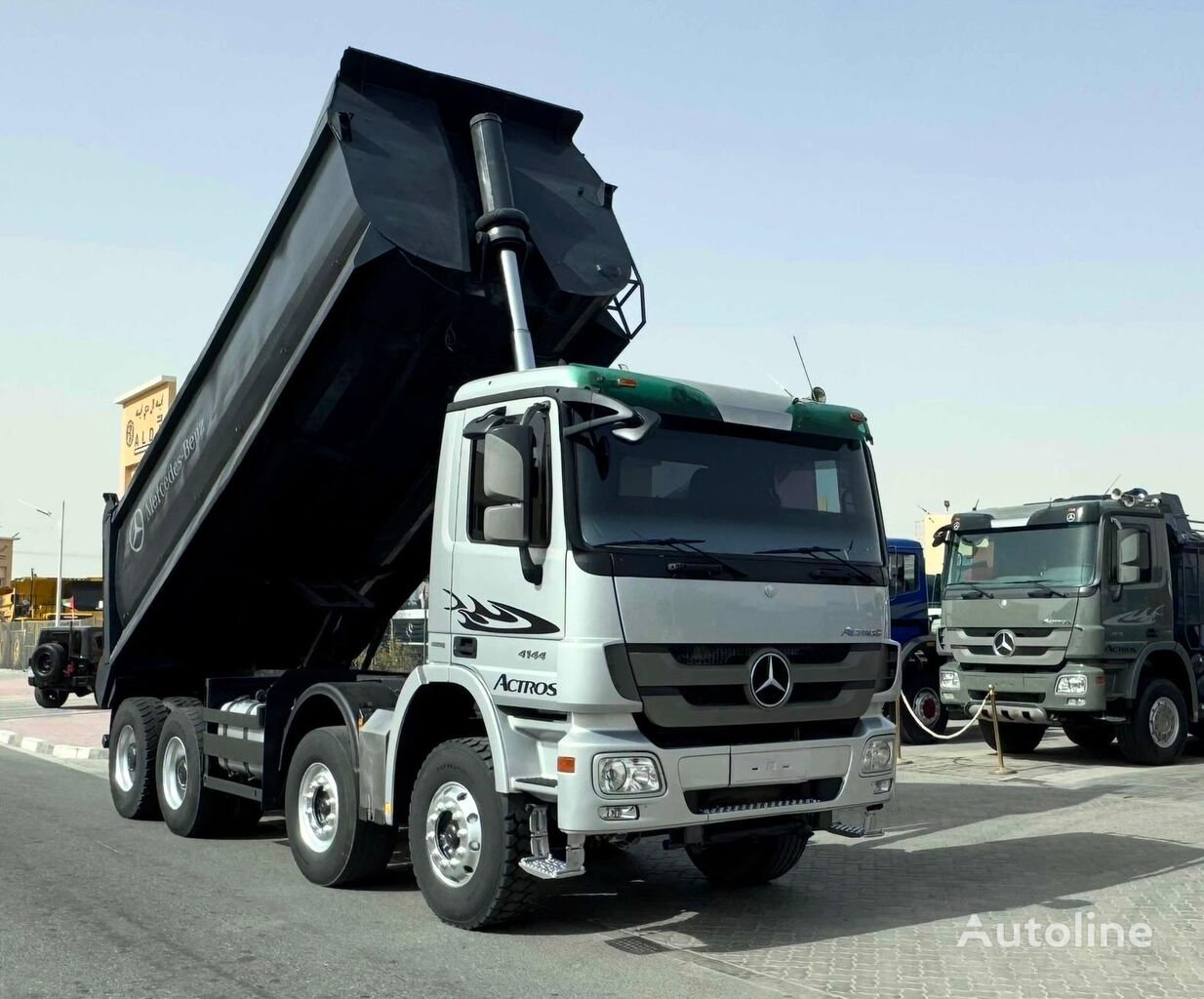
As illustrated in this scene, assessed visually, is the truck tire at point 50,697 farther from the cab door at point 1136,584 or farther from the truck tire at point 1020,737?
the cab door at point 1136,584

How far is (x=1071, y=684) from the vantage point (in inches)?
517

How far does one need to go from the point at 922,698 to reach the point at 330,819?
1131cm

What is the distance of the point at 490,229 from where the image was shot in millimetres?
7016

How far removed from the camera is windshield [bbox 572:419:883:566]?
19.2 feet

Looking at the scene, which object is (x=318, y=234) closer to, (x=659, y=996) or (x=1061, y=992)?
(x=659, y=996)

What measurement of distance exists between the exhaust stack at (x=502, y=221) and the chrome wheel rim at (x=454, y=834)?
7.30 feet

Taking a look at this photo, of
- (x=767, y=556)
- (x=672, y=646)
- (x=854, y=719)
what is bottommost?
(x=854, y=719)

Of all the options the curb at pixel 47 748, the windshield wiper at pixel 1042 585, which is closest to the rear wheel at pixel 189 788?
the curb at pixel 47 748

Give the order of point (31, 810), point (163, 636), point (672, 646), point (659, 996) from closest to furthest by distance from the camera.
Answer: point (659, 996) < point (672, 646) < point (163, 636) < point (31, 810)

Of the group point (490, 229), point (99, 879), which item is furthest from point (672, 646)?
point (99, 879)

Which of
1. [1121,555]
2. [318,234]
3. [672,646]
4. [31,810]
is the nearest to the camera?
[672,646]

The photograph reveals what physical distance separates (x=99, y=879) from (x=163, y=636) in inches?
96.8

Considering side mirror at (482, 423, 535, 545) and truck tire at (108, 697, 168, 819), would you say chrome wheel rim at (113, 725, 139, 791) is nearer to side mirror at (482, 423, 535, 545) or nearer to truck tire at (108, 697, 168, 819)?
truck tire at (108, 697, 168, 819)

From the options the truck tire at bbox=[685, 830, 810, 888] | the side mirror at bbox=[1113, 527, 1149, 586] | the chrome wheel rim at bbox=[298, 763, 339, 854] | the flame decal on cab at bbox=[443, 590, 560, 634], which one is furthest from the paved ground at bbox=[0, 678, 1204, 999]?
the side mirror at bbox=[1113, 527, 1149, 586]
